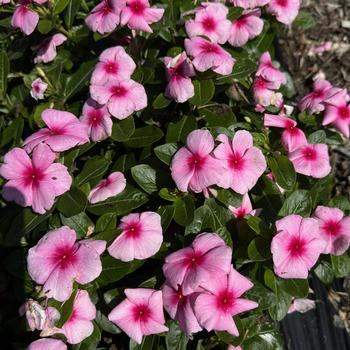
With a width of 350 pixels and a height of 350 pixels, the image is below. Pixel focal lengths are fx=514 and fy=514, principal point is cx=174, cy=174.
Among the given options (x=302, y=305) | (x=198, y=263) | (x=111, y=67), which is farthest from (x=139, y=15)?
(x=302, y=305)

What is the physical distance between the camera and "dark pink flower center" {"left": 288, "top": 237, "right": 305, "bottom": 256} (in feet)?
4.63

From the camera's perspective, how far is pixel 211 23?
1819mm

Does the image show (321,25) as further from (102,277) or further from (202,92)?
(102,277)

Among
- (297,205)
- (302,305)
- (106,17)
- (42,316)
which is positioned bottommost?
(302,305)

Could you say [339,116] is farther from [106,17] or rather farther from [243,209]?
[106,17]

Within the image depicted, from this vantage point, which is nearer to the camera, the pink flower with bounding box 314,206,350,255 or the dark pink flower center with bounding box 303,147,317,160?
the pink flower with bounding box 314,206,350,255

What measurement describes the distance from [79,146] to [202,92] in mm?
449

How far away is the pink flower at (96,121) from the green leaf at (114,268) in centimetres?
39

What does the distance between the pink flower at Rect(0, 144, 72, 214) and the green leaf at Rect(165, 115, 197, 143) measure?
414 mm

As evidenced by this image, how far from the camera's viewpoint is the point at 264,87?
185 centimetres

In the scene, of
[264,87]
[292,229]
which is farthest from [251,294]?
[264,87]

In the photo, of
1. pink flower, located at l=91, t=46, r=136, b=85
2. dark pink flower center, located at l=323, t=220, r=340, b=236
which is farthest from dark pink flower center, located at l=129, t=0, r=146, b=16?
dark pink flower center, located at l=323, t=220, r=340, b=236

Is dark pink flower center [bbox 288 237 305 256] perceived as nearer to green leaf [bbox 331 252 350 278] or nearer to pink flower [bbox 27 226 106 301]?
green leaf [bbox 331 252 350 278]

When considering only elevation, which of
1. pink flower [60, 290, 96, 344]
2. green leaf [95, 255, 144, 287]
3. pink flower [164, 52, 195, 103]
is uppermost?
pink flower [164, 52, 195, 103]
